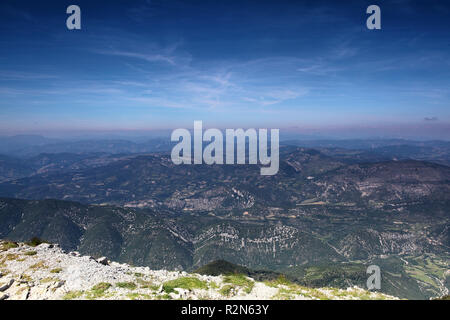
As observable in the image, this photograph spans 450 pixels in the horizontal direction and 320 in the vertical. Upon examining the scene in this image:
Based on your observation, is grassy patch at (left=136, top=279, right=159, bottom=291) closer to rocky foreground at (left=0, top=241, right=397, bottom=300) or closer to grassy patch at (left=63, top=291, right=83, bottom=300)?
rocky foreground at (left=0, top=241, right=397, bottom=300)

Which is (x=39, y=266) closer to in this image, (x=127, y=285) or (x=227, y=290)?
(x=127, y=285)

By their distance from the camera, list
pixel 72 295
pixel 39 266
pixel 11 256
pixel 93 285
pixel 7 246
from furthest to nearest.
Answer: pixel 7 246 < pixel 11 256 < pixel 39 266 < pixel 93 285 < pixel 72 295

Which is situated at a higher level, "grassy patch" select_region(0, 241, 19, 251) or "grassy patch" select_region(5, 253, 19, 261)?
"grassy patch" select_region(5, 253, 19, 261)

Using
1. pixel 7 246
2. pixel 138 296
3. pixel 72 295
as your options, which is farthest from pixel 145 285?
pixel 7 246

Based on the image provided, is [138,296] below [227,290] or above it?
above

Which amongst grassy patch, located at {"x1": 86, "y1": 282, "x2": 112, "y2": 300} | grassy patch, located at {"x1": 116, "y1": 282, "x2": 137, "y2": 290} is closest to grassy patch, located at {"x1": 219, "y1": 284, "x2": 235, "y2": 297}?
grassy patch, located at {"x1": 116, "y1": 282, "x2": 137, "y2": 290}
